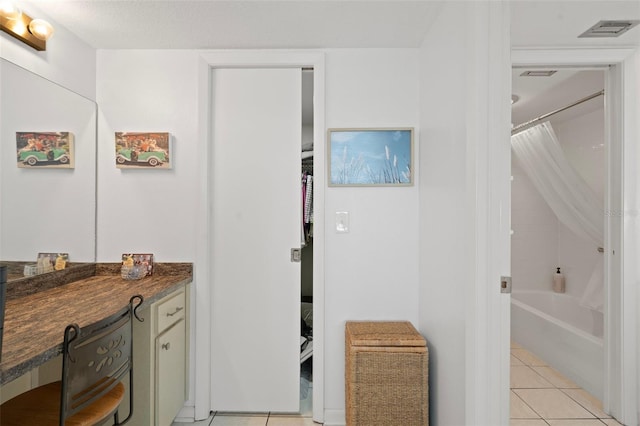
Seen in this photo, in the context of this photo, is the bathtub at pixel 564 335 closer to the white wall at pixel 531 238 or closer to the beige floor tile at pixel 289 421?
the white wall at pixel 531 238

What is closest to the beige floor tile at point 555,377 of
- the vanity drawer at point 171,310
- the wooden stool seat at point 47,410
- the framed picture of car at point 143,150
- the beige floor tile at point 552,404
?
the beige floor tile at point 552,404

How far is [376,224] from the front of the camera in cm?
236

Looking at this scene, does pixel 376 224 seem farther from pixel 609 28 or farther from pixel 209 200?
pixel 609 28

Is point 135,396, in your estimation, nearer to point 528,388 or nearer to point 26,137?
point 26,137

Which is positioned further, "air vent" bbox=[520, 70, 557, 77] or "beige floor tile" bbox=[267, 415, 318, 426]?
"air vent" bbox=[520, 70, 557, 77]

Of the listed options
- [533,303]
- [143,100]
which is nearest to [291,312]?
[143,100]

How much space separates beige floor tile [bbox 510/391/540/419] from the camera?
90.5 inches

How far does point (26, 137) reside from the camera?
184 cm

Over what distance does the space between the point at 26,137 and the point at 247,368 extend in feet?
6.18

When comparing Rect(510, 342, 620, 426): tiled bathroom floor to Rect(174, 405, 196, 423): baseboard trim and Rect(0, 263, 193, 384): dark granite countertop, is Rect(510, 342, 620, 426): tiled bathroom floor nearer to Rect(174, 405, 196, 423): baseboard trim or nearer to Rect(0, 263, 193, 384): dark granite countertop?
Rect(174, 405, 196, 423): baseboard trim

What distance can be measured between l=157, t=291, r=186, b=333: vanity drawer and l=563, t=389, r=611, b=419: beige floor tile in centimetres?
281

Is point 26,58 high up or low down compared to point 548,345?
up

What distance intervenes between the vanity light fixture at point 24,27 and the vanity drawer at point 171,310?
1.55 m

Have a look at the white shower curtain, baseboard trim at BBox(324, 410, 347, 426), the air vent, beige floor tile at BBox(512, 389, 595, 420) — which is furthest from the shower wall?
baseboard trim at BBox(324, 410, 347, 426)
